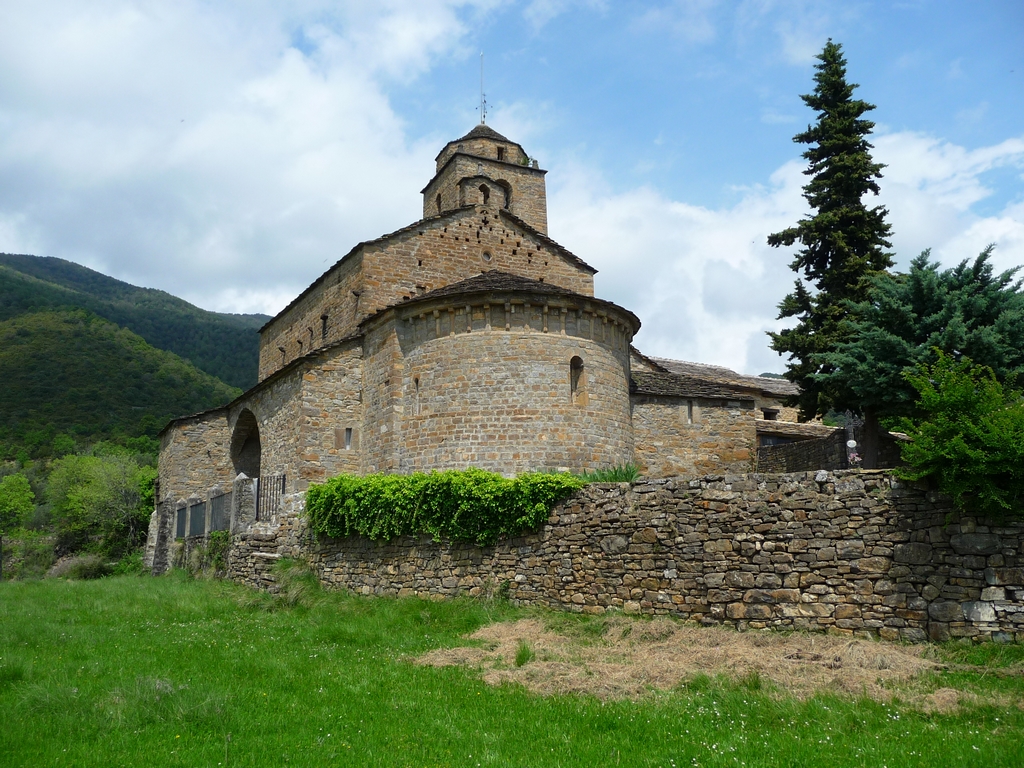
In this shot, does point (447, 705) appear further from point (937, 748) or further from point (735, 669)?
point (937, 748)

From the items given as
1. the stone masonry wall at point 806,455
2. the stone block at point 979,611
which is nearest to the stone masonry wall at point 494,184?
the stone masonry wall at point 806,455

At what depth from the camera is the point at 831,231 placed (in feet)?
68.9

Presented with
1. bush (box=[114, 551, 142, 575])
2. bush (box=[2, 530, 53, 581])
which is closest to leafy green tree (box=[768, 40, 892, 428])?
bush (box=[114, 551, 142, 575])

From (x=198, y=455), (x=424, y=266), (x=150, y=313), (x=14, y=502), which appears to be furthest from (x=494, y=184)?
(x=150, y=313)

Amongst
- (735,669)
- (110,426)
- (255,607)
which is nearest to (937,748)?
(735,669)

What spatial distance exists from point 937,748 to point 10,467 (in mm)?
62604

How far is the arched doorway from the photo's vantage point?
82.3 feet

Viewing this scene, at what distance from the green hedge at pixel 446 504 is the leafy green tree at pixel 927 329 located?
7760 mm

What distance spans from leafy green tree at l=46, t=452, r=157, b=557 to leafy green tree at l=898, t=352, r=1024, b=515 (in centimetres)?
2698

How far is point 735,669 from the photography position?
8055 mm

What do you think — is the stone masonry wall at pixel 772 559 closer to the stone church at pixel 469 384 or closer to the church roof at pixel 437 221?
the stone church at pixel 469 384

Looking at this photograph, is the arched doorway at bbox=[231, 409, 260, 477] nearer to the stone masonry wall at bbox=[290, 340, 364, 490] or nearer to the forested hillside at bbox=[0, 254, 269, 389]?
the stone masonry wall at bbox=[290, 340, 364, 490]

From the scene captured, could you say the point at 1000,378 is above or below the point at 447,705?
above

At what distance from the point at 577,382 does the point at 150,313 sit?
3597 inches
